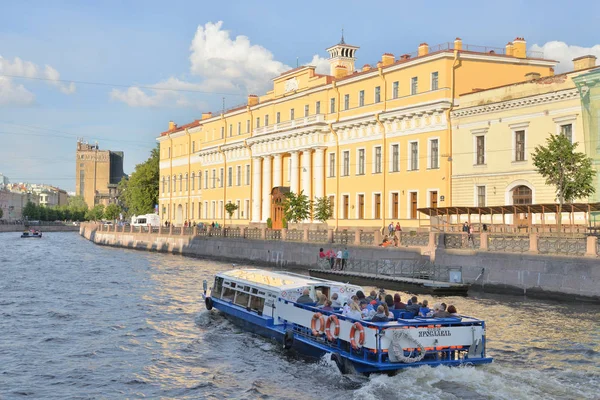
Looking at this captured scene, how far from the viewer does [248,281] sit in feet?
74.1

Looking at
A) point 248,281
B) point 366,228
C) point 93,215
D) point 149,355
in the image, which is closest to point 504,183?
point 366,228

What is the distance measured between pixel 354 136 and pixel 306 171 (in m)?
5.85

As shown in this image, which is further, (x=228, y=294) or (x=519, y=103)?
Answer: (x=519, y=103)

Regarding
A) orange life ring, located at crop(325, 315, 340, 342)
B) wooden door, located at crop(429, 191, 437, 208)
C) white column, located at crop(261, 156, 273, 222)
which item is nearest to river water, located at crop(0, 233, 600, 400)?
orange life ring, located at crop(325, 315, 340, 342)

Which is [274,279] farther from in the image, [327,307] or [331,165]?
[331,165]

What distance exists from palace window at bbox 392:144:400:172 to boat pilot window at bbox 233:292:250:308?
26.0 m

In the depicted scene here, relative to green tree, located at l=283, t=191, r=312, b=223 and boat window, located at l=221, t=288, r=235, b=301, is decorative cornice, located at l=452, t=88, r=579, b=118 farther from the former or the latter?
boat window, located at l=221, t=288, r=235, b=301

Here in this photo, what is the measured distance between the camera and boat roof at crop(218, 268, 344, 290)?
20.4 meters

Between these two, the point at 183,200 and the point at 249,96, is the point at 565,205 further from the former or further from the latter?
the point at 183,200

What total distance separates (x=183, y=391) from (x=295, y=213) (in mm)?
37162

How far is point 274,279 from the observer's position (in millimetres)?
22000

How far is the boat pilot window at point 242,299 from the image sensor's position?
22344 mm

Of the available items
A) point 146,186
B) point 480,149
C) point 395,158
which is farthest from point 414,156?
point 146,186

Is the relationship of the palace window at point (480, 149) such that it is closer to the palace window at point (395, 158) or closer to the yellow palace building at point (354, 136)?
the yellow palace building at point (354, 136)
